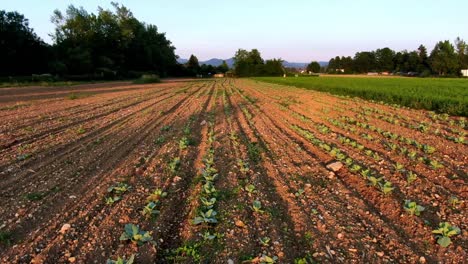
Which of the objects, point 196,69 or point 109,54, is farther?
point 196,69

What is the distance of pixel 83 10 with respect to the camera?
7238cm

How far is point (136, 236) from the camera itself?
13.2 feet

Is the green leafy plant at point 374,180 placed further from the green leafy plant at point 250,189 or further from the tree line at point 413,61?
the tree line at point 413,61

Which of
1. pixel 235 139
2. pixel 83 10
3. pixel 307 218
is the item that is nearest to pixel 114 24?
pixel 83 10

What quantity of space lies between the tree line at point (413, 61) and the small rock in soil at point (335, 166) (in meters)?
94.3

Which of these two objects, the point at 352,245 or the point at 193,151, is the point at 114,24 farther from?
the point at 352,245

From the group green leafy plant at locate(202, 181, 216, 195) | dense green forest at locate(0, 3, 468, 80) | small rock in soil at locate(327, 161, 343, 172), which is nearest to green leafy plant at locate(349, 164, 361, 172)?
small rock in soil at locate(327, 161, 343, 172)

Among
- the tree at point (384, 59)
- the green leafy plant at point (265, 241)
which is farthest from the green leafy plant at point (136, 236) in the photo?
the tree at point (384, 59)

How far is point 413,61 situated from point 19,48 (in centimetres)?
10538

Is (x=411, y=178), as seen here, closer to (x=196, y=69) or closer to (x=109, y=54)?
(x=109, y=54)

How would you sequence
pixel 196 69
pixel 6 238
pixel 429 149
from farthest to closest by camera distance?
pixel 196 69
pixel 429 149
pixel 6 238

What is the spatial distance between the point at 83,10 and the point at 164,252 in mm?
78780

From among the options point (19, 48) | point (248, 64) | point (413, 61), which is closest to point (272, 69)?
point (248, 64)

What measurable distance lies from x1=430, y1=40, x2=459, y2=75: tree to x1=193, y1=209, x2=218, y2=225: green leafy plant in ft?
351
